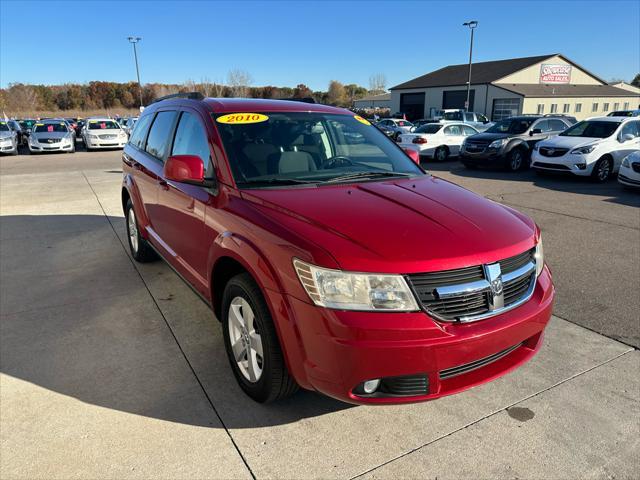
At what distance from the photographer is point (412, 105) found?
59.4m

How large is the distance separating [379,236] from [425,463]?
1.20 metres

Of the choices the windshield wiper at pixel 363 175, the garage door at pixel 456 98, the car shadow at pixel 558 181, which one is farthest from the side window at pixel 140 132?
the garage door at pixel 456 98

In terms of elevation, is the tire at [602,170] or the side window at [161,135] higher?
the side window at [161,135]

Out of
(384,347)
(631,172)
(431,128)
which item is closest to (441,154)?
(431,128)

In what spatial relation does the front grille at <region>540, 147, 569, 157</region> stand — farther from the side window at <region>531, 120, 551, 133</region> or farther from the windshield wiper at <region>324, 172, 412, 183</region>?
the windshield wiper at <region>324, 172, 412, 183</region>

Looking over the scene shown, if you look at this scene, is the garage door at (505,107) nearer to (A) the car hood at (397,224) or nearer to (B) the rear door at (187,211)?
(B) the rear door at (187,211)

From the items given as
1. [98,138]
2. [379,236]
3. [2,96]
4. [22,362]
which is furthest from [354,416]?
[2,96]

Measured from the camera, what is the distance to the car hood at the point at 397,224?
2.21 meters

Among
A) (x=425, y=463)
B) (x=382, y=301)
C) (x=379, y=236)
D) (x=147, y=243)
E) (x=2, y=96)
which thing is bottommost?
(x=425, y=463)

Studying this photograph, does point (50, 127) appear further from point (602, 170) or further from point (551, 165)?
point (602, 170)

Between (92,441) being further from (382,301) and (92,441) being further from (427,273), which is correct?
(427,273)

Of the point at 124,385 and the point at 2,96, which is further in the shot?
the point at 2,96

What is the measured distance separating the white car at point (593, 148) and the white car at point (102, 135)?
18.0m

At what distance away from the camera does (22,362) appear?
10.9ft
